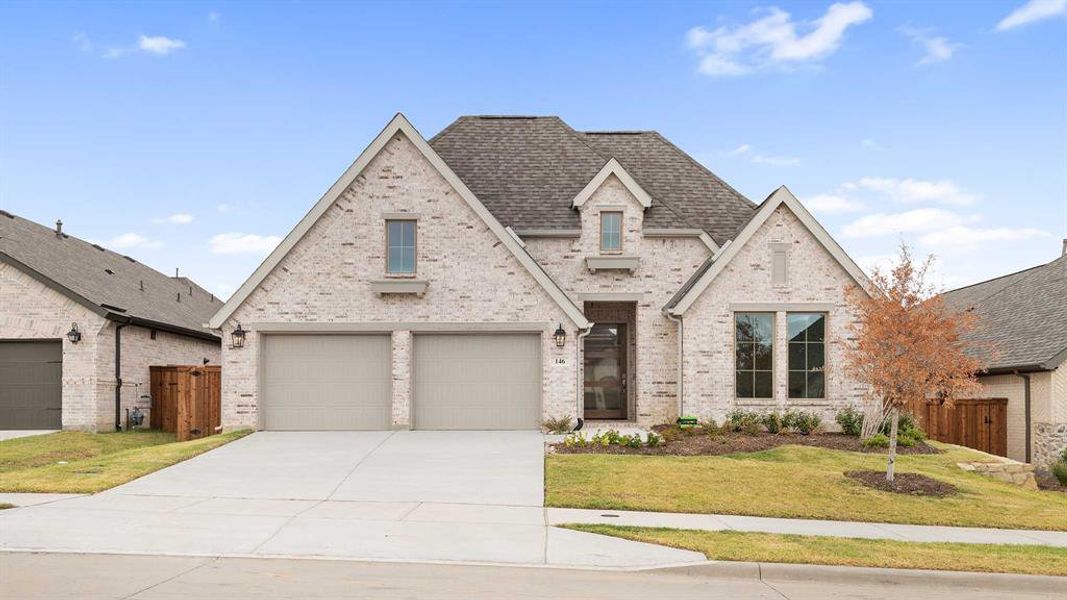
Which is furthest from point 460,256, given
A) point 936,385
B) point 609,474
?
point 936,385

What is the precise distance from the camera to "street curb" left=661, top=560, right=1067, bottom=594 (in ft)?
29.5

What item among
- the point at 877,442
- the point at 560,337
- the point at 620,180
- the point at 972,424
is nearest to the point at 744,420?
the point at 877,442

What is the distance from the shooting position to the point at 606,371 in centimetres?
2436

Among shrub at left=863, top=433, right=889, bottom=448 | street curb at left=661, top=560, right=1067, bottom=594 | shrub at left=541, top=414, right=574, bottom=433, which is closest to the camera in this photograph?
street curb at left=661, top=560, right=1067, bottom=594

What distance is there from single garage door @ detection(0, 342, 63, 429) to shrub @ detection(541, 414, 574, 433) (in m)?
12.9

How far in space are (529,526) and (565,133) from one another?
17813 millimetres

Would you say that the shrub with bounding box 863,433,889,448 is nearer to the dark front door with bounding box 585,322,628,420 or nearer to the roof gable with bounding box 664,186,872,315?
the roof gable with bounding box 664,186,872,315

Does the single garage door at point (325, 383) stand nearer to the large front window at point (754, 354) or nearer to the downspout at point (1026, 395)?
the large front window at point (754, 354)

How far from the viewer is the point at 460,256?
20.7 m

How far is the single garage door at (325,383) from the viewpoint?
2052 cm

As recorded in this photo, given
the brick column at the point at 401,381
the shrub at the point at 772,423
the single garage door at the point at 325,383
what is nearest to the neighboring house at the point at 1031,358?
the shrub at the point at 772,423

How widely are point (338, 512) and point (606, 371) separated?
13.4 meters

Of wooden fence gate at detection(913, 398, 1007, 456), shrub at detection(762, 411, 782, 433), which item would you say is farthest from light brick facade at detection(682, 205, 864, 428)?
wooden fence gate at detection(913, 398, 1007, 456)

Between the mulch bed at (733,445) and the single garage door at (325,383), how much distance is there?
5.22m
